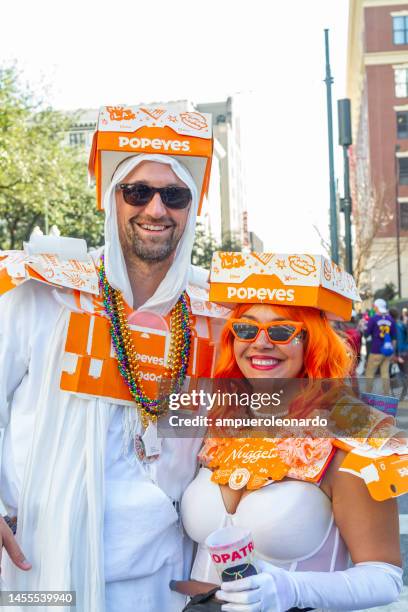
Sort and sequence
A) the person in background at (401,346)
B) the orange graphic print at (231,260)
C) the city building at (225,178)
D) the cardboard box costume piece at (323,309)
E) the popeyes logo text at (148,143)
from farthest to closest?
1. the city building at (225,178)
2. the person in background at (401,346)
3. the popeyes logo text at (148,143)
4. the orange graphic print at (231,260)
5. the cardboard box costume piece at (323,309)

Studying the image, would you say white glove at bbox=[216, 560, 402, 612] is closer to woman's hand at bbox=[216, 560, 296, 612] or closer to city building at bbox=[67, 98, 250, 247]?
woman's hand at bbox=[216, 560, 296, 612]

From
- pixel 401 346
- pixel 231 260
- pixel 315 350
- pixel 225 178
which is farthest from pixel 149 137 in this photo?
pixel 225 178

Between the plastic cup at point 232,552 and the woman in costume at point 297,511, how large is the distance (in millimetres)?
27

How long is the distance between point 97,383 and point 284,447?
27.2 inches

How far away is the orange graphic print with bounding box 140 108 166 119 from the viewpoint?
10.0 feet

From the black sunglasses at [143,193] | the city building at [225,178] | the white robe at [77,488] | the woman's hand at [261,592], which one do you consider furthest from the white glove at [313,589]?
the city building at [225,178]

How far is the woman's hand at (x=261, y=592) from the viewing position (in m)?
2.08

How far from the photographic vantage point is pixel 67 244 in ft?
10.0

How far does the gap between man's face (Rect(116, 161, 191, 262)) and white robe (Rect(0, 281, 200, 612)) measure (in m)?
0.37

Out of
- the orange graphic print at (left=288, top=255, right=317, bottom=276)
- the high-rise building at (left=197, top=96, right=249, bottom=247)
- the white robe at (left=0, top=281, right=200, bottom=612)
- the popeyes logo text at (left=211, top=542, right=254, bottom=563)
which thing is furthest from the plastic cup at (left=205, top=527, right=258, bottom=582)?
the high-rise building at (left=197, top=96, right=249, bottom=247)

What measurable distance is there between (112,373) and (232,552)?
38.2 inches

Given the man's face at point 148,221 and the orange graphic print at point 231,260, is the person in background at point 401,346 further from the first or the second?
the orange graphic print at point 231,260

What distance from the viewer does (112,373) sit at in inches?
113

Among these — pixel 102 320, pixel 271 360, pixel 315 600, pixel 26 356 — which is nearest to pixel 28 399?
pixel 26 356
